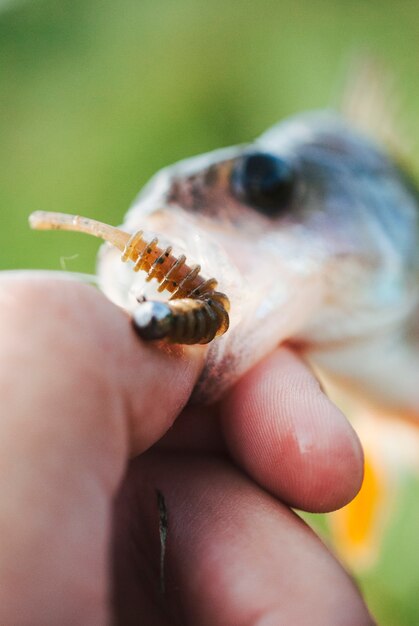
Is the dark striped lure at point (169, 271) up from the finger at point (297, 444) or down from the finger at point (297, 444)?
up

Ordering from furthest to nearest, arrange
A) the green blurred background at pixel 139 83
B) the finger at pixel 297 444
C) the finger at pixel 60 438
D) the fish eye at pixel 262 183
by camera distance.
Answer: the green blurred background at pixel 139 83
the fish eye at pixel 262 183
the finger at pixel 297 444
the finger at pixel 60 438

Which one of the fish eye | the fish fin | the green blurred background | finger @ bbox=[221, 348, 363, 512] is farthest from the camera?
the green blurred background

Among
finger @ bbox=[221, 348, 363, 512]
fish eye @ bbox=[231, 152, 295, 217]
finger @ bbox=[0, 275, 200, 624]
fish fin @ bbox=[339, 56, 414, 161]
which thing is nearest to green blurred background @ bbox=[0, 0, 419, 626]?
fish fin @ bbox=[339, 56, 414, 161]


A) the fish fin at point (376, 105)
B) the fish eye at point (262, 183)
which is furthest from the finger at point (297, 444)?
the fish fin at point (376, 105)

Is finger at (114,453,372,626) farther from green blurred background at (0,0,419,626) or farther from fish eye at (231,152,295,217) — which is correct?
green blurred background at (0,0,419,626)

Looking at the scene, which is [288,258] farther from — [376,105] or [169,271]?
[376,105]

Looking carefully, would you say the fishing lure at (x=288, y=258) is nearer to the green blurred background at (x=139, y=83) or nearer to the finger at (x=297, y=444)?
the finger at (x=297, y=444)
